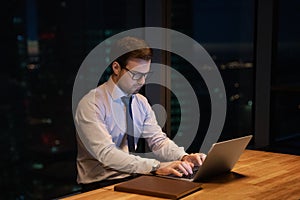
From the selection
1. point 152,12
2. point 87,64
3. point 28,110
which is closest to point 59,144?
point 28,110

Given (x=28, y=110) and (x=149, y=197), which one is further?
(x=28, y=110)

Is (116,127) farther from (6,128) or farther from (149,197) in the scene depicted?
(6,128)

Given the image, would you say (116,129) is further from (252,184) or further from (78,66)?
(78,66)

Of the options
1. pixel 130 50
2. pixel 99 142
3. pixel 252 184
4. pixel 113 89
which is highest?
pixel 130 50

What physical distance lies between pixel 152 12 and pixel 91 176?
213cm

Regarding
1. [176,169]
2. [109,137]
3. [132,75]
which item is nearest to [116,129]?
→ [109,137]

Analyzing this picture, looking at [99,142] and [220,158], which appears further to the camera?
[99,142]

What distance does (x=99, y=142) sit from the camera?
6.85ft

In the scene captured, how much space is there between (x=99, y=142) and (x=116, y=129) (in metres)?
0.23

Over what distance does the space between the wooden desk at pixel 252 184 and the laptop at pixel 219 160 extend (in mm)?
38

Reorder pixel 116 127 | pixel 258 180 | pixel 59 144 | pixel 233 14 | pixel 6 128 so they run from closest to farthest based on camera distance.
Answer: pixel 258 180 → pixel 116 127 → pixel 6 128 → pixel 59 144 → pixel 233 14

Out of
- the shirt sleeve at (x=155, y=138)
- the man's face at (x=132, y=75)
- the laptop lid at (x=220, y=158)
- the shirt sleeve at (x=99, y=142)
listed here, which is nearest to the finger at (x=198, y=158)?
the laptop lid at (x=220, y=158)

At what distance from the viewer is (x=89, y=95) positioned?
2.23m

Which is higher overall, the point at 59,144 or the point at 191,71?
the point at 191,71
